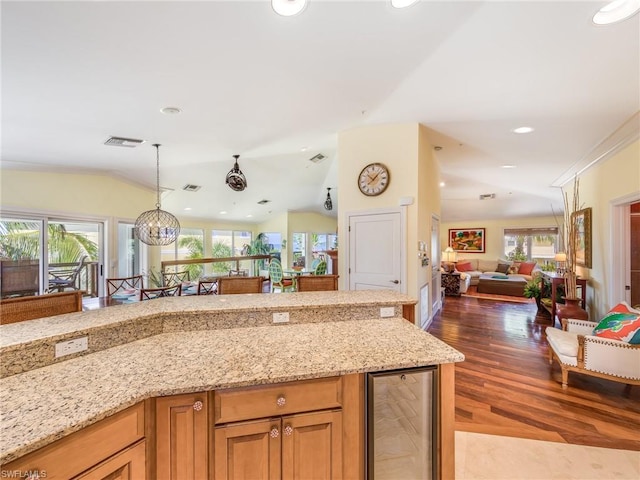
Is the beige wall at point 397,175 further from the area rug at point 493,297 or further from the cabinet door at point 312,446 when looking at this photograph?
the area rug at point 493,297

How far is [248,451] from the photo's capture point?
4.05ft

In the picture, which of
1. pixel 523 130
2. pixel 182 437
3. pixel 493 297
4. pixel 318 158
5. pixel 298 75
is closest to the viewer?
pixel 182 437

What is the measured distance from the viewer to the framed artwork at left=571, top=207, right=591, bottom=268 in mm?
4570

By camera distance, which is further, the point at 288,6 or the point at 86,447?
the point at 288,6

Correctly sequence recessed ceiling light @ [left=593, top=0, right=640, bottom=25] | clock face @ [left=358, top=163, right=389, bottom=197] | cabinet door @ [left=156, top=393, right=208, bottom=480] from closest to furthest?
1. cabinet door @ [left=156, top=393, right=208, bottom=480]
2. recessed ceiling light @ [left=593, top=0, right=640, bottom=25]
3. clock face @ [left=358, top=163, right=389, bottom=197]

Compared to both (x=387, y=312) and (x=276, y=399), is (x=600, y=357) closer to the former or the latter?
(x=387, y=312)

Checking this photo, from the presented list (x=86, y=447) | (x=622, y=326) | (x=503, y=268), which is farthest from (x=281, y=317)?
(x=503, y=268)

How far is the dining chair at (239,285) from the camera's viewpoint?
8.73 feet

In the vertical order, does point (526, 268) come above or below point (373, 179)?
below

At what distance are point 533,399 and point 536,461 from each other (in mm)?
873

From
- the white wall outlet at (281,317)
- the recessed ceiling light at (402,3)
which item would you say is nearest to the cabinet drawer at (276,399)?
the white wall outlet at (281,317)

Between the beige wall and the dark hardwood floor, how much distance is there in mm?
1119

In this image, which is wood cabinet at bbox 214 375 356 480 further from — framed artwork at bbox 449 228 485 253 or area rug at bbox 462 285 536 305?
framed artwork at bbox 449 228 485 253

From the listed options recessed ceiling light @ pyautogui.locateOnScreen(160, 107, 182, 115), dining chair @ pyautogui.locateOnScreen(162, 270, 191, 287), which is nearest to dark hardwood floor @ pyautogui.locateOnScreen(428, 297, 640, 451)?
recessed ceiling light @ pyautogui.locateOnScreen(160, 107, 182, 115)
